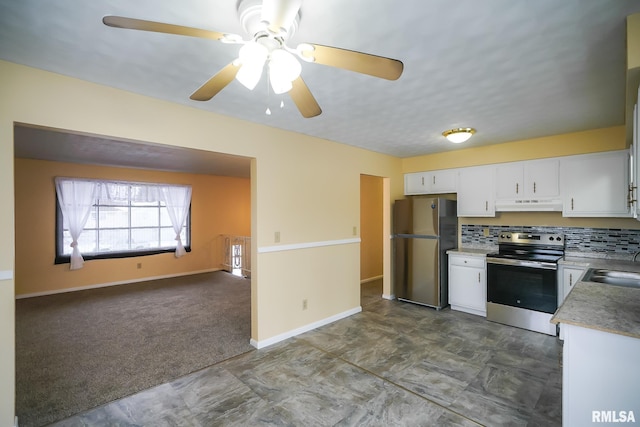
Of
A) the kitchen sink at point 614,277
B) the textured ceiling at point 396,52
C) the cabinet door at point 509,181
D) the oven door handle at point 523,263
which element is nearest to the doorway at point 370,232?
the cabinet door at point 509,181

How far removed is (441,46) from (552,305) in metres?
3.32

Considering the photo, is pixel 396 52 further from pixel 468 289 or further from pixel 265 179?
pixel 468 289

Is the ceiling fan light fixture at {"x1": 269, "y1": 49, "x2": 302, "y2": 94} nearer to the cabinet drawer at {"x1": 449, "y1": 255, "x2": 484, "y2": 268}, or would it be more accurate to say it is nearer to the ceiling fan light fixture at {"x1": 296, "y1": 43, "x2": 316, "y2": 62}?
the ceiling fan light fixture at {"x1": 296, "y1": 43, "x2": 316, "y2": 62}

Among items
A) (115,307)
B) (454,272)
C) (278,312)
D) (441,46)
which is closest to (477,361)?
(454,272)

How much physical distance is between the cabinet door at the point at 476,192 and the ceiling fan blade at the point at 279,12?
13.0 ft

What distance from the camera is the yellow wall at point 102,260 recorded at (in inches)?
198

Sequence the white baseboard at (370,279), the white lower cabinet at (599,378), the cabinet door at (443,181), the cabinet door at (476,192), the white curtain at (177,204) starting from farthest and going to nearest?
the white curtain at (177,204)
the white baseboard at (370,279)
the cabinet door at (443,181)
the cabinet door at (476,192)
the white lower cabinet at (599,378)

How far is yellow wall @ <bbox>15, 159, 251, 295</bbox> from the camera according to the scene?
504 centimetres

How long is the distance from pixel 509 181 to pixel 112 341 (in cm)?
533

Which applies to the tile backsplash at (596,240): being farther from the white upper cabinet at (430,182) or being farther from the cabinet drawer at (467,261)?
the white upper cabinet at (430,182)

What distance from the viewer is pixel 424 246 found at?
4445 millimetres

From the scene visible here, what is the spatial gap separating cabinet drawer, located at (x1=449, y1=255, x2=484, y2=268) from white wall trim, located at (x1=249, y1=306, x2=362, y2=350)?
155 cm

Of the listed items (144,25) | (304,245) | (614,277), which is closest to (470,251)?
(614,277)

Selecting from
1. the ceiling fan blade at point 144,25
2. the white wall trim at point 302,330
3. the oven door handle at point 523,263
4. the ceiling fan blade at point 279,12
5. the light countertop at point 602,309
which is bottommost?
the white wall trim at point 302,330
